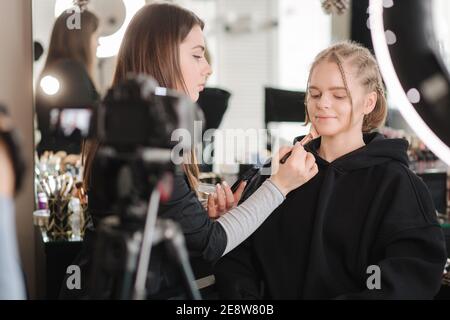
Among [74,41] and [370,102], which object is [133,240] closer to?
[370,102]

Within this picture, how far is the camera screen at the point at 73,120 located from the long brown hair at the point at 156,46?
29 cm

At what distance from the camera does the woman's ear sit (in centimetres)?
123

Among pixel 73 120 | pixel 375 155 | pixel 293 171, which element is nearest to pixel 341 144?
pixel 375 155

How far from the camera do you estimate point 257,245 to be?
1.23 m

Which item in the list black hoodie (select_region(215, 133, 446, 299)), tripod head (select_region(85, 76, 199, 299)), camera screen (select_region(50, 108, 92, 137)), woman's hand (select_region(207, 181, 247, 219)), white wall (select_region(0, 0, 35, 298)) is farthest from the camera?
white wall (select_region(0, 0, 35, 298))

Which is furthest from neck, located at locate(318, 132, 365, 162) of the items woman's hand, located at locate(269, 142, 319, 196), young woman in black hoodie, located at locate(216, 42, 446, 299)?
woman's hand, located at locate(269, 142, 319, 196)

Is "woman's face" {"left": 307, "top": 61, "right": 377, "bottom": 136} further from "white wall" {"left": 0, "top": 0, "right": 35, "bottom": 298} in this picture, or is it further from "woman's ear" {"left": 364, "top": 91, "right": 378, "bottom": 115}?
"white wall" {"left": 0, "top": 0, "right": 35, "bottom": 298}

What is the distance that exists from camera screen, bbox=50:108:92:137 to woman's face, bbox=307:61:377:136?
55 centimetres

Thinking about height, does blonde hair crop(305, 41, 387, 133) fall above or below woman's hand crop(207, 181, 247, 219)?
above

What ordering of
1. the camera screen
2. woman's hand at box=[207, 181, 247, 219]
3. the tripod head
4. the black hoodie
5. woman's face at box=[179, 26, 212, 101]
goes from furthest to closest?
woman's hand at box=[207, 181, 247, 219] → woman's face at box=[179, 26, 212, 101] → the black hoodie → the camera screen → the tripod head

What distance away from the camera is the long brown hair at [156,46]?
1122 mm

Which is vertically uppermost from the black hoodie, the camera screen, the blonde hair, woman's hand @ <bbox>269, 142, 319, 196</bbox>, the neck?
the blonde hair

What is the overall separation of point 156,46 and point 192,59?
0.08m

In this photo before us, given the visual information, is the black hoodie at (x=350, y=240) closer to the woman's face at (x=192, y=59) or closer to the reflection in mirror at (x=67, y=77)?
the woman's face at (x=192, y=59)
